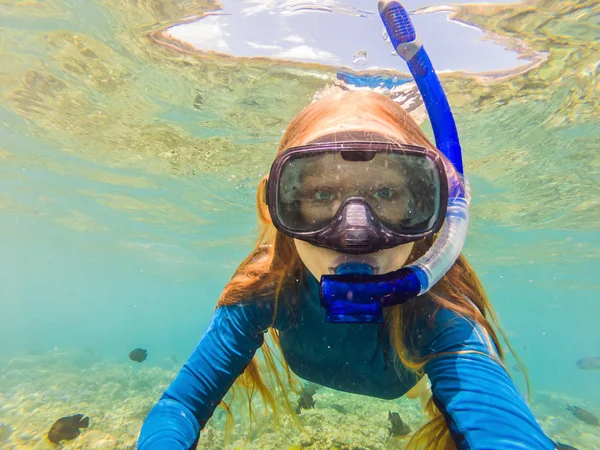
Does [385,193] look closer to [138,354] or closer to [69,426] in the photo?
[69,426]

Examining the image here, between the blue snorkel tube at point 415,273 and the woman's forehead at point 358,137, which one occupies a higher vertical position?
the woman's forehead at point 358,137

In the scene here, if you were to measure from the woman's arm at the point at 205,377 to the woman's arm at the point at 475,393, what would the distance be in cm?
136

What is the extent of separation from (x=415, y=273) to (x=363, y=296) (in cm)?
34

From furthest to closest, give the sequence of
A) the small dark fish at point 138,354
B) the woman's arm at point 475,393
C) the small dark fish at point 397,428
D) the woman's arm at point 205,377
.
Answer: the small dark fish at point 138,354
the small dark fish at point 397,428
the woman's arm at point 205,377
the woman's arm at point 475,393

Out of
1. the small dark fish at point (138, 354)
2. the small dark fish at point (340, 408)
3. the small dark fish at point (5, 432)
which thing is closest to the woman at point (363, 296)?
the small dark fish at point (340, 408)

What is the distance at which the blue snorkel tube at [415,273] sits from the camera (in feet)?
6.41

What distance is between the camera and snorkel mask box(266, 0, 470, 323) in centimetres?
198

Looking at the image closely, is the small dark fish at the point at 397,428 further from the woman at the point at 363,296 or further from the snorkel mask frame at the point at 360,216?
the snorkel mask frame at the point at 360,216

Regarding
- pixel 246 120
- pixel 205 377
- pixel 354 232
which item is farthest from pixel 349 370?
pixel 246 120

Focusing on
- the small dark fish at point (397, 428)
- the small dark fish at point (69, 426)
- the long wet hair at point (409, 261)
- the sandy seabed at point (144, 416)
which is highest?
the long wet hair at point (409, 261)

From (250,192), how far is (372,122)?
1627 cm

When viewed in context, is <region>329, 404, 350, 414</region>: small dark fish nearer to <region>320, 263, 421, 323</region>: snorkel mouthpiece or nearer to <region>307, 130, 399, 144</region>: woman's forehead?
<region>320, 263, 421, 323</region>: snorkel mouthpiece

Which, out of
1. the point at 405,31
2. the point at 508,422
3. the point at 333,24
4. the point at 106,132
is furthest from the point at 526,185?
the point at 106,132

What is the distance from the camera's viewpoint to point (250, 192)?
18359mm
